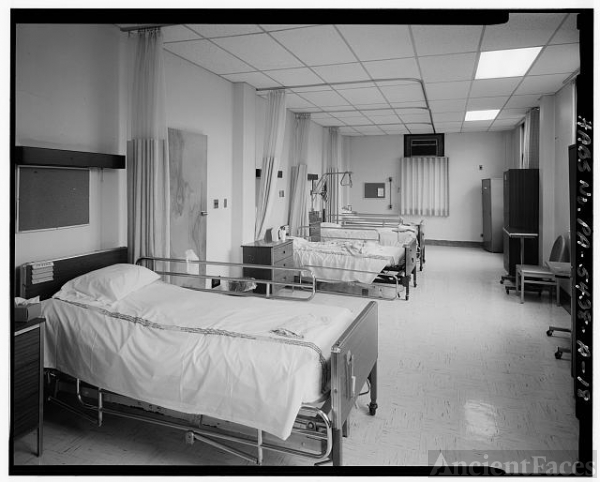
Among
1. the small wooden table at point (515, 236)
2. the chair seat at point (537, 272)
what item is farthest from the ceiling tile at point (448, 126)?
the chair seat at point (537, 272)

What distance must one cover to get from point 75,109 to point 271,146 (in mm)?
2783

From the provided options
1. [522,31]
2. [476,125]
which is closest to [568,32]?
[522,31]

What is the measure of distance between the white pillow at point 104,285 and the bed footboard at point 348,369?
5.60ft

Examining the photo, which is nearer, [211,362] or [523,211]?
[211,362]

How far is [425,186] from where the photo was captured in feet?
39.4

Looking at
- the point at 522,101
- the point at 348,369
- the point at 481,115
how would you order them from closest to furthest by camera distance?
the point at 348,369, the point at 522,101, the point at 481,115

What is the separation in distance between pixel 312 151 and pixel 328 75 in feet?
12.8

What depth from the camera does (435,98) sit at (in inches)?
279

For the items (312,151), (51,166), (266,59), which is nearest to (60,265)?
(51,166)

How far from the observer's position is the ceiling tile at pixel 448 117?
8.47 m

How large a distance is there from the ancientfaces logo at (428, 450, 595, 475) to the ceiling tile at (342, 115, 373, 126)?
7057 millimetres

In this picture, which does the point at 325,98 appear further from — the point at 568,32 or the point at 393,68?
the point at 568,32

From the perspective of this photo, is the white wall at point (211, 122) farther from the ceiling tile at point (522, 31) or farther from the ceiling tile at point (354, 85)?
the ceiling tile at point (522, 31)

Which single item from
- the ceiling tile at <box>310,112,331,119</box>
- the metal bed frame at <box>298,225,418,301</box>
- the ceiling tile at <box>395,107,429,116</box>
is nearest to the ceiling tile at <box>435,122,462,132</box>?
the ceiling tile at <box>395,107,429,116</box>
